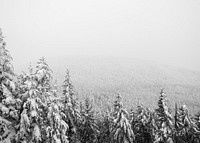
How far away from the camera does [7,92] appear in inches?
489

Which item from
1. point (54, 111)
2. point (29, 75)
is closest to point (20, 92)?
point (29, 75)

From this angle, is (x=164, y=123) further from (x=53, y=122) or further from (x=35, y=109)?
(x=35, y=109)

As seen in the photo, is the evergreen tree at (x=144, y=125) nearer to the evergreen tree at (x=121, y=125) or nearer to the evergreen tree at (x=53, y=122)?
the evergreen tree at (x=121, y=125)

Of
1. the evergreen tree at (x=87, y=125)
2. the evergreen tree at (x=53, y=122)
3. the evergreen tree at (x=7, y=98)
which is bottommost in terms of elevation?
the evergreen tree at (x=87, y=125)

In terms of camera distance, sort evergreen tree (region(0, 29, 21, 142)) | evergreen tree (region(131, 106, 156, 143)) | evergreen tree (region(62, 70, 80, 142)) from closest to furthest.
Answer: evergreen tree (region(0, 29, 21, 142)) → evergreen tree (region(62, 70, 80, 142)) → evergreen tree (region(131, 106, 156, 143))

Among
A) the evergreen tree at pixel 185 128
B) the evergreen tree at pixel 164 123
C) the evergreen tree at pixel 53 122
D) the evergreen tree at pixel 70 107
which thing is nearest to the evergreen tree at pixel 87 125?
the evergreen tree at pixel 70 107

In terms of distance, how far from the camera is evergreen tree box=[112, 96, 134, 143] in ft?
86.1

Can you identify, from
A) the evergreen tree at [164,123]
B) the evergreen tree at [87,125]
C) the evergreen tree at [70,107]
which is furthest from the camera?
the evergreen tree at [87,125]

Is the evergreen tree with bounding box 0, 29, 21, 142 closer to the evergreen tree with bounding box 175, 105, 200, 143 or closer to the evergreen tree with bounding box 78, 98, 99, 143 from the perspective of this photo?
the evergreen tree with bounding box 78, 98, 99, 143

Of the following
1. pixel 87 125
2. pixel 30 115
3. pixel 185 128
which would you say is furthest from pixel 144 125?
pixel 30 115

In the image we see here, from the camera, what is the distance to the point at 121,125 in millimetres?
26078

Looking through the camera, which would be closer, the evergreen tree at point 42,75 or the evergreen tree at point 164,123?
the evergreen tree at point 42,75

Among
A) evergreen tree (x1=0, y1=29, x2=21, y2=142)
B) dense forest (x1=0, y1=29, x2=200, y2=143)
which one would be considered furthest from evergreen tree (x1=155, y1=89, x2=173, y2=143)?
evergreen tree (x1=0, y1=29, x2=21, y2=142)

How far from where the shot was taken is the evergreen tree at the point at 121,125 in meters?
26.2
